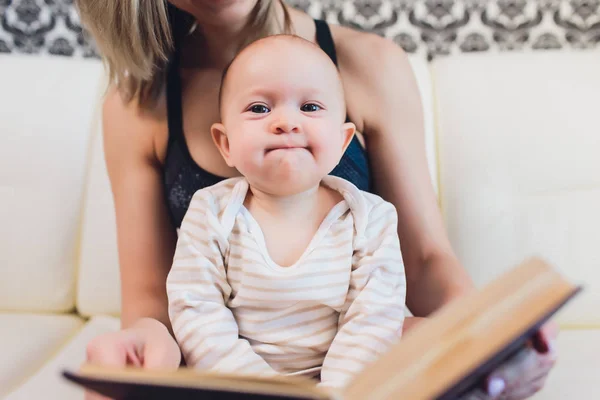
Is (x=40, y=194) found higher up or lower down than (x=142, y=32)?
lower down

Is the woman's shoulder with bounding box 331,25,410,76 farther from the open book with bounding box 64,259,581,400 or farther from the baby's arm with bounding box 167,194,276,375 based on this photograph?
the open book with bounding box 64,259,581,400

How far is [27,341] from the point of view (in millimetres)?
1188

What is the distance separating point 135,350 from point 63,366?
387 millimetres

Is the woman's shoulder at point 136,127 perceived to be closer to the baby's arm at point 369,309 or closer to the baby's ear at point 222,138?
the baby's ear at point 222,138

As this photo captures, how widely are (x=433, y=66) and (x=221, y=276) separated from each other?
805mm

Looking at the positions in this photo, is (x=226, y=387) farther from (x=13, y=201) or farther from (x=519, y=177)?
(x=13, y=201)

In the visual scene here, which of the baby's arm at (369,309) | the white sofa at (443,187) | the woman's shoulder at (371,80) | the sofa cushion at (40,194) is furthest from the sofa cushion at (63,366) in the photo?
the woman's shoulder at (371,80)

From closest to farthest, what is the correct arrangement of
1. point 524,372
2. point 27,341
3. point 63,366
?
point 524,372 < point 63,366 < point 27,341

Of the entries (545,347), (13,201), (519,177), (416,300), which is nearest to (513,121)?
(519,177)

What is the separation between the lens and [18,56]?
4.70 feet

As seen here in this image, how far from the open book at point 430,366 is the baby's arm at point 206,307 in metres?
0.18

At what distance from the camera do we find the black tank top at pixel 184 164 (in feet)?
2.99

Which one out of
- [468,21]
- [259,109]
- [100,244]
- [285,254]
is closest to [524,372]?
[285,254]

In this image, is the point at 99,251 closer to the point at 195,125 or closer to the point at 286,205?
the point at 195,125
